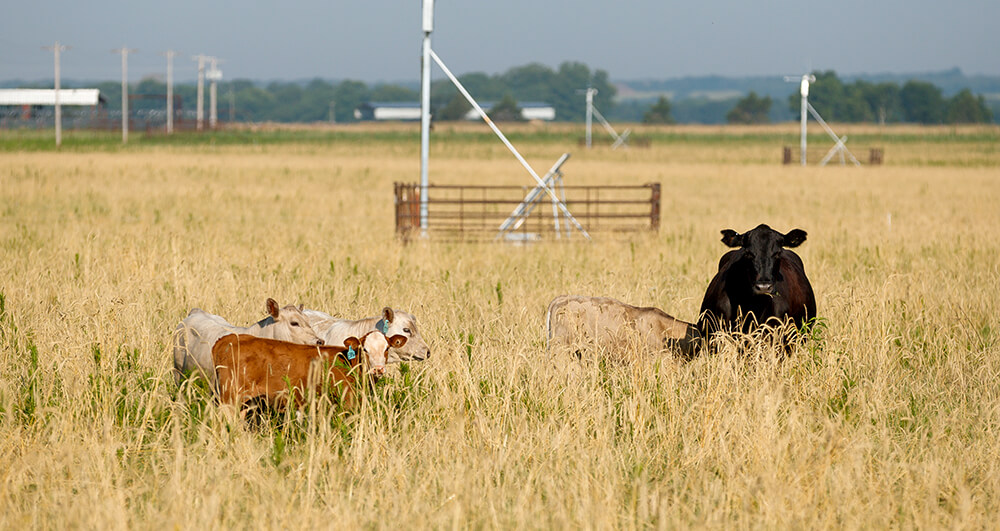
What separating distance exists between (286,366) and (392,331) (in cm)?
79

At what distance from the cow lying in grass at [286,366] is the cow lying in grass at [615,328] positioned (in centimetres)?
177

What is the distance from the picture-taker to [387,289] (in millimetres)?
10578

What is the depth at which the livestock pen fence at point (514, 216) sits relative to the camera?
17.1 m

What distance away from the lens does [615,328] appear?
7.45 metres

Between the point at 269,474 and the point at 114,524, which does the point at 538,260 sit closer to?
the point at 269,474

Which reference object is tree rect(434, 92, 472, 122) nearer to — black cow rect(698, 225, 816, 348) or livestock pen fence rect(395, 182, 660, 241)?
livestock pen fence rect(395, 182, 660, 241)

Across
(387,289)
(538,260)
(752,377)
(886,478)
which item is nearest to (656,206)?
(538,260)

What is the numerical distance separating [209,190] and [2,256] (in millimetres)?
15849

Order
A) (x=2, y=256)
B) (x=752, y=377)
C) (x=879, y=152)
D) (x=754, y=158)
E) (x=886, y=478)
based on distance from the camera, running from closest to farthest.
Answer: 1. (x=886, y=478)
2. (x=752, y=377)
3. (x=2, y=256)
4. (x=879, y=152)
5. (x=754, y=158)

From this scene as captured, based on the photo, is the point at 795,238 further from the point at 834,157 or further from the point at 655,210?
the point at 834,157

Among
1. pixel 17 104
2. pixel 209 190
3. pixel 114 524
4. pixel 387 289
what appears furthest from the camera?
pixel 17 104

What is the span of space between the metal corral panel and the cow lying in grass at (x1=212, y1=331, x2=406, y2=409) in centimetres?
12137

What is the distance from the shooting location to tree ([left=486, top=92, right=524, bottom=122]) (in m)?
174

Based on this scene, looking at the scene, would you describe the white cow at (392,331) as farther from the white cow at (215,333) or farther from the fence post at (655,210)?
the fence post at (655,210)
